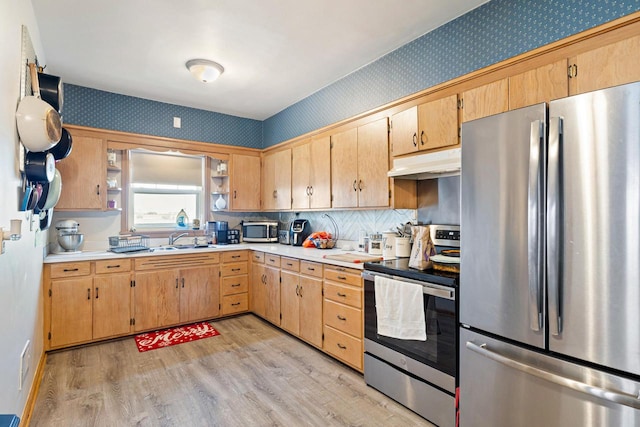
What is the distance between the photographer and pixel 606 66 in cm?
170

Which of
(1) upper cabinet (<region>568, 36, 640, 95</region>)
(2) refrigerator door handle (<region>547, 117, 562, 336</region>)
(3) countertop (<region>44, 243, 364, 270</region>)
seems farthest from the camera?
(3) countertop (<region>44, 243, 364, 270</region>)

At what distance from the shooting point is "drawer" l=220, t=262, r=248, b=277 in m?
4.20

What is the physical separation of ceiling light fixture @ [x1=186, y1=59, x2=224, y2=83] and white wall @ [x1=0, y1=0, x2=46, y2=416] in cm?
124

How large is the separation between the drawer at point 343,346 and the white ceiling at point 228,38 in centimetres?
254

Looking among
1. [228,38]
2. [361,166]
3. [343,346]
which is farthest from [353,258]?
[228,38]

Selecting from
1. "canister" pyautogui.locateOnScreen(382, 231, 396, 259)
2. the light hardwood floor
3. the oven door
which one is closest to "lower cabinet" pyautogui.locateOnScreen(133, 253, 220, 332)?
the light hardwood floor

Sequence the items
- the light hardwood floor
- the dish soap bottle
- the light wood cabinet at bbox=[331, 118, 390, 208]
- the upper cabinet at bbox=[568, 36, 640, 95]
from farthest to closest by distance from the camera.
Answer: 1. the dish soap bottle
2. the light wood cabinet at bbox=[331, 118, 390, 208]
3. the light hardwood floor
4. the upper cabinet at bbox=[568, 36, 640, 95]

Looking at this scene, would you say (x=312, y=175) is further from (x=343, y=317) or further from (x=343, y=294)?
(x=343, y=317)

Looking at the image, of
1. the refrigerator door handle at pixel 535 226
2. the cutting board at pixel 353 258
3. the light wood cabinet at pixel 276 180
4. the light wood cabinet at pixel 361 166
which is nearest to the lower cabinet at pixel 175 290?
the light wood cabinet at pixel 276 180

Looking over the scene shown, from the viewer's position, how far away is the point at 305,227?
4438 millimetres

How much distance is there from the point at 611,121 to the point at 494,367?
49.1 inches

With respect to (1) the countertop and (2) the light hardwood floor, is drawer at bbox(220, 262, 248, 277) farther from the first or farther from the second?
(2) the light hardwood floor

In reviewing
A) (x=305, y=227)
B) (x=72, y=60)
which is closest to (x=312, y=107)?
(x=305, y=227)

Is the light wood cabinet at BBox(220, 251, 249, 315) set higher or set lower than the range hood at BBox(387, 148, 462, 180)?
lower
